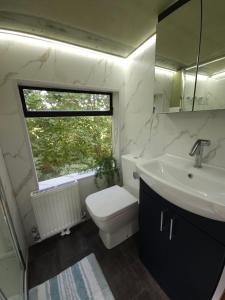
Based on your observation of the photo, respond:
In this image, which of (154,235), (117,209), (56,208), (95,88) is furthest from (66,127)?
(154,235)

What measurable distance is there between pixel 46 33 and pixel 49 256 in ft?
6.83

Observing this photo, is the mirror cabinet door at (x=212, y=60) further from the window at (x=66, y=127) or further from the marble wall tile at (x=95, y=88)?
the window at (x=66, y=127)

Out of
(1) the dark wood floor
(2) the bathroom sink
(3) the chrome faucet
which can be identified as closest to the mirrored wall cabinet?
(3) the chrome faucet

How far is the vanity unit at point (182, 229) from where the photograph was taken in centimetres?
63

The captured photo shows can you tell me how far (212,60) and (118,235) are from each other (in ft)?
5.63

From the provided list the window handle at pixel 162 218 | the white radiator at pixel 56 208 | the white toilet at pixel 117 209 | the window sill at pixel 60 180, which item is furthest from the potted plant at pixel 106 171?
the window handle at pixel 162 218

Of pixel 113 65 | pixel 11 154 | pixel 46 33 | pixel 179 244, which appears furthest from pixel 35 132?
pixel 179 244

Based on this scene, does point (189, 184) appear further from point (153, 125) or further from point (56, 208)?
point (56, 208)

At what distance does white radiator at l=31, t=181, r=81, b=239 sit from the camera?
4.39 ft

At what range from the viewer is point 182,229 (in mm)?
772

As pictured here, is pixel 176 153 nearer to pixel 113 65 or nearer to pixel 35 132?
pixel 113 65

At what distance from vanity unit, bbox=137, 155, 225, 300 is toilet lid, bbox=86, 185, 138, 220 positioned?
228mm

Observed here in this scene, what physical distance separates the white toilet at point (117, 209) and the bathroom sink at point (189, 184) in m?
0.42

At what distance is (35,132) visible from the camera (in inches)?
55.6
